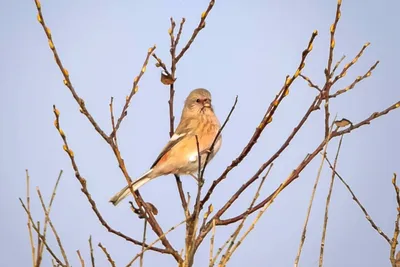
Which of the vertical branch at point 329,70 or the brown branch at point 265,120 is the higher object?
the vertical branch at point 329,70

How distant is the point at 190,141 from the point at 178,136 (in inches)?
5.0

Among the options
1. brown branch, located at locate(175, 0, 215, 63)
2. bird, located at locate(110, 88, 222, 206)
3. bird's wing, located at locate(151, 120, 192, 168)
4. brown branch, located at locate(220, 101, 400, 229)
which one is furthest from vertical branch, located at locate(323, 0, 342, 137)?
bird's wing, located at locate(151, 120, 192, 168)

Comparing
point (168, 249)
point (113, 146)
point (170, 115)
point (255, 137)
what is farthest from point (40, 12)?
point (170, 115)

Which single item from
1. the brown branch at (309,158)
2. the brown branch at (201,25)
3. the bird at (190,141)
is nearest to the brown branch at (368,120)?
the brown branch at (309,158)

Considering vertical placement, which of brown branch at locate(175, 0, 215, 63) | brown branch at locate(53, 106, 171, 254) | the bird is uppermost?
the bird

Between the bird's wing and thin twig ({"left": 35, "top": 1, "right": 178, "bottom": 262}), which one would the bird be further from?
thin twig ({"left": 35, "top": 1, "right": 178, "bottom": 262})

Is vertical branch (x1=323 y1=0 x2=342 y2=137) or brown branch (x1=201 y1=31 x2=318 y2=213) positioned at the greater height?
vertical branch (x1=323 y1=0 x2=342 y2=137)

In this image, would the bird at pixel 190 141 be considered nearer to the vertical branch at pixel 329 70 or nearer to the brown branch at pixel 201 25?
the brown branch at pixel 201 25

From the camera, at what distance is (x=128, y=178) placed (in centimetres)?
319

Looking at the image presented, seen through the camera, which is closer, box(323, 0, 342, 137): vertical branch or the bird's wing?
box(323, 0, 342, 137): vertical branch

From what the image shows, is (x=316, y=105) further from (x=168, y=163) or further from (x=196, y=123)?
(x=196, y=123)

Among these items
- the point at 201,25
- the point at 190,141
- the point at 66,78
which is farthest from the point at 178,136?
the point at 66,78

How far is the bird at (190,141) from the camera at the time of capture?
18.5 ft

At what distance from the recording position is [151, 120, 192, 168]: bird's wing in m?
5.71
